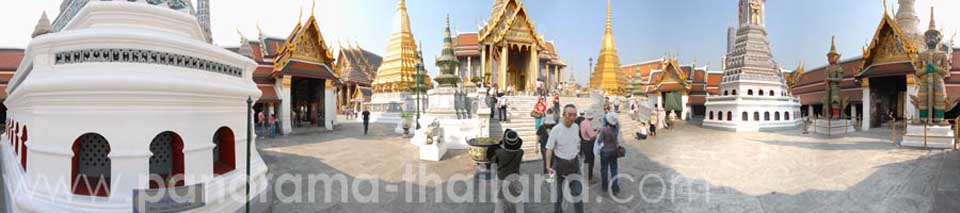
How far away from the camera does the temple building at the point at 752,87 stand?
18141mm

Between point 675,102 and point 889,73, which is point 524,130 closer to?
point 889,73

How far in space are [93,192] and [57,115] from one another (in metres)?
0.87

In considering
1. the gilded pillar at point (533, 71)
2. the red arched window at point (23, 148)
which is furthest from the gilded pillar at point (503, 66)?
the red arched window at point (23, 148)

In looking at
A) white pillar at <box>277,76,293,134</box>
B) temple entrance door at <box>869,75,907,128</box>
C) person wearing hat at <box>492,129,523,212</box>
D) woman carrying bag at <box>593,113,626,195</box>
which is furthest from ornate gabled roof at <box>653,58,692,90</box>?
person wearing hat at <box>492,129,523,212</box>

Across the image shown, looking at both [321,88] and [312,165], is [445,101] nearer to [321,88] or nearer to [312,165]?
[312,165]

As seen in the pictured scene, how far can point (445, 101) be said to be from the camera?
11.8 meters

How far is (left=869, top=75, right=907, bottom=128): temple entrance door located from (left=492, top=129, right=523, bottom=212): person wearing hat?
22105mm

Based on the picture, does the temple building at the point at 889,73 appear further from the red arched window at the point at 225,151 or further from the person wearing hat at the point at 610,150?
the red arched window at the point at 225,151

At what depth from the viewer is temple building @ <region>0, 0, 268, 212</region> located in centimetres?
363

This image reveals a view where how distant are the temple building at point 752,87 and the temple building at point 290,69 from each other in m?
19.9

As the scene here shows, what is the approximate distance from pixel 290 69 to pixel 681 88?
84.7ft

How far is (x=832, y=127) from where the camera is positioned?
15.0 metres

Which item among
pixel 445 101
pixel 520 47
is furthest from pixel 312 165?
pixel 520 47

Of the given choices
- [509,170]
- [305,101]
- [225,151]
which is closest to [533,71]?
[305,101]
